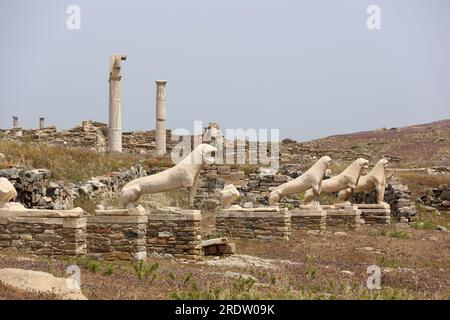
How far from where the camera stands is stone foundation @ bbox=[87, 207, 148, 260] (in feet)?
55.6

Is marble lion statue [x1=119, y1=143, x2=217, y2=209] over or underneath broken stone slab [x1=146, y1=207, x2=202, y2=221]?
over

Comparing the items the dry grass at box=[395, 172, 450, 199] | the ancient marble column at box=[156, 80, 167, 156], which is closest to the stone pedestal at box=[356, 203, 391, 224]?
the dry grass at box=[395, 172, 450, 199]

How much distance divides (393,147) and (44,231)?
178 feet

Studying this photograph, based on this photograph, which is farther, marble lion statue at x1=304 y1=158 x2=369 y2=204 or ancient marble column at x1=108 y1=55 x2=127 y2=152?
ancient marble column at x1=108 y1=55 x2=127 y2=152

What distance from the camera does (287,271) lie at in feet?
55.6

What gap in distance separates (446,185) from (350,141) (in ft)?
132

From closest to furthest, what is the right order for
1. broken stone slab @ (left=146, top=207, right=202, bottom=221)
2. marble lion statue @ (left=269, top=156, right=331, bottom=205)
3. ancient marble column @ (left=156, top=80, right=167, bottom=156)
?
broken stone slab @ (left=146, top=207, right=202, bottom=221), marble lion statue @ (left=269, top=156, right=331, bottom=205), ancient marble column @ (left=156, top=80, right=167, bottom=156)

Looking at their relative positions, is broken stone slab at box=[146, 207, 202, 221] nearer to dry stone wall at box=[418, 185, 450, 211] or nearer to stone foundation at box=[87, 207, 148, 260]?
stone foundation at box=[87, 207, 148, 260]

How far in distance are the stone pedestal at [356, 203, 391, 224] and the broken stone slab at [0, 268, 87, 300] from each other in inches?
727

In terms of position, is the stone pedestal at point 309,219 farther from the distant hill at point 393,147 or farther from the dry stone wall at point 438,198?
the distant hill at point 393,147

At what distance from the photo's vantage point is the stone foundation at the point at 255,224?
21781 mm

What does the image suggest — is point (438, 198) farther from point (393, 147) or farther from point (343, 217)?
point (393, 147)
